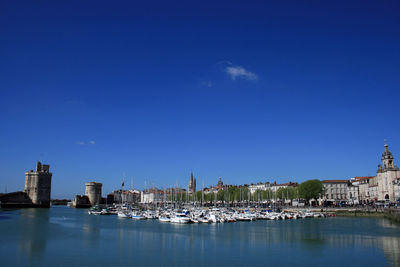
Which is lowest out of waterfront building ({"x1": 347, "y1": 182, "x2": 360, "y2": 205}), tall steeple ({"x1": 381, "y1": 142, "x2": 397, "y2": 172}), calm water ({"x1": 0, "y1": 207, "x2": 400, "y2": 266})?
calm water ({"x1": 0, "y1": 207, "x2": 400, "y2": 266})

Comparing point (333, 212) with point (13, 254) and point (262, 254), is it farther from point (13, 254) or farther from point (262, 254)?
point (13, 254)

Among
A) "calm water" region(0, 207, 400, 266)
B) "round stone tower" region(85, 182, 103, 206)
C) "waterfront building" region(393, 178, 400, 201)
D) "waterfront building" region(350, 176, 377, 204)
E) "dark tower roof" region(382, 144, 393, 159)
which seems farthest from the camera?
"round stone tower" region(85, 182, 103, 206)

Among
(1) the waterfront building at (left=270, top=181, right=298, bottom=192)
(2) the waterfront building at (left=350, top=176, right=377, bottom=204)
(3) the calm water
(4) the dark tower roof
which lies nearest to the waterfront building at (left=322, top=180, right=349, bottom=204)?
(2) the waterfront building at (left=350, top=176, right=377, bottom=204)

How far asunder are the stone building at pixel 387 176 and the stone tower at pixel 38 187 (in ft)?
369

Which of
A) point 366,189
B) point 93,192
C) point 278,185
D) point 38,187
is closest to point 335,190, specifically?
point 366,189

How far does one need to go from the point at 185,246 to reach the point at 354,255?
1370 centimetres

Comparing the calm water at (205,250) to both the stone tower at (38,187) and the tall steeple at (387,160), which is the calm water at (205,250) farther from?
the stone tower at (38,187)

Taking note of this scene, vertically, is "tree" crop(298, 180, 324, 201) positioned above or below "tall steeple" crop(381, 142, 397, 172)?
below

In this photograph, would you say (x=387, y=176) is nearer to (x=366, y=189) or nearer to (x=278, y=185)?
(x=366, y=189)

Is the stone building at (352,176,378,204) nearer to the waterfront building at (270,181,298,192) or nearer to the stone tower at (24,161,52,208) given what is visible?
the waterfront building at (270,181,298,192)

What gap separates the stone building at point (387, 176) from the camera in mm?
89125

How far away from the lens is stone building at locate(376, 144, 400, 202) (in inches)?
3509

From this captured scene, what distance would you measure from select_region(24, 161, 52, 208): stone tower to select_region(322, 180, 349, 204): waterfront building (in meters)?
101

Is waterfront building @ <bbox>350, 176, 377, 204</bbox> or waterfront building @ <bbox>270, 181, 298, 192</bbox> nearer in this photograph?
waterfront building @ <bbox>350, 176, 377, 204</bbox>
